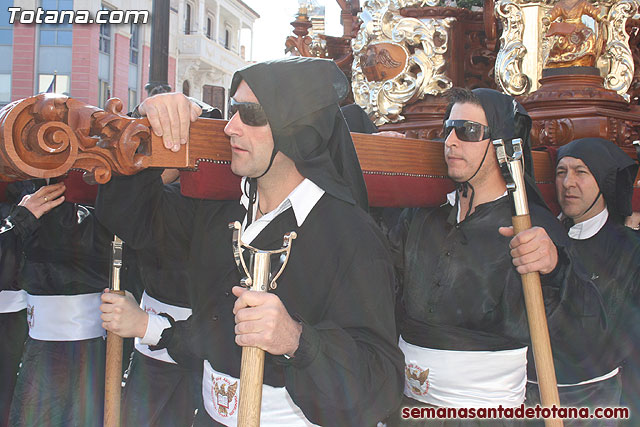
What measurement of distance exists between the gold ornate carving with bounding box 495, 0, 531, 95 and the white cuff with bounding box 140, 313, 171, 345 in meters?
2.61

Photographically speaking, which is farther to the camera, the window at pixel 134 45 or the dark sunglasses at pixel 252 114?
the window at pixel 134 45

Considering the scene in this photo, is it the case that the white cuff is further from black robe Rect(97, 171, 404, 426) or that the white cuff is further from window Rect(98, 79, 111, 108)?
window Rect(98, 79, 111, 108)

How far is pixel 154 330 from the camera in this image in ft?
7.78

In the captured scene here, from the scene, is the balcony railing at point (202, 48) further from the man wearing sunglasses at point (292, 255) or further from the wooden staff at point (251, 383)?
the wooden staff at point (251, 383)

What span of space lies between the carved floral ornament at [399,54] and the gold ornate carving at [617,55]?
1.03 metres

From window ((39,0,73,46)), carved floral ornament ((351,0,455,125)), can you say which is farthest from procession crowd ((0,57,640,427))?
window ((39,0,73,46))

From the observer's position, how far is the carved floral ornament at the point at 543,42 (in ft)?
12.9

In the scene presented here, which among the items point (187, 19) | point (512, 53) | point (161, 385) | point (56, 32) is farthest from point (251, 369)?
point (187, 19)

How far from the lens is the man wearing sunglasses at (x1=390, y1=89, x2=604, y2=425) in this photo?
8.80 feet

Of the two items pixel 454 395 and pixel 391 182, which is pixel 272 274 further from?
pixel 454 395

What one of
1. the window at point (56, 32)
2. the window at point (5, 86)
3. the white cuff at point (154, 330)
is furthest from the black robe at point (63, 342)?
the window at point (5, 86)

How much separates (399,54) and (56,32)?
19055 millimetres

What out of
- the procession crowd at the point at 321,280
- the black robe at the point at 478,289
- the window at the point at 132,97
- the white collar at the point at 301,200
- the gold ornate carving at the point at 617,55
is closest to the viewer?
the procession crowd at the point at 321,280

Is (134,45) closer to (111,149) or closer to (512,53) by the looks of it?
(512,53)
